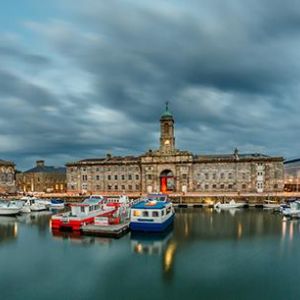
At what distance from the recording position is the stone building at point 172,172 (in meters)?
76.4

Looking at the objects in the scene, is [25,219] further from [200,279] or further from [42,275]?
[200,279]

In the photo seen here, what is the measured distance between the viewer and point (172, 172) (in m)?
81.6

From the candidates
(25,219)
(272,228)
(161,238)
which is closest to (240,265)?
Answer: (161,238)

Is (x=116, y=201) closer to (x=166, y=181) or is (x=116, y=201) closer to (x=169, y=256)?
(x=169, y=256)

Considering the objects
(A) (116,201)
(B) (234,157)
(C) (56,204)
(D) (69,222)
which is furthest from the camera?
(B) (234,157)

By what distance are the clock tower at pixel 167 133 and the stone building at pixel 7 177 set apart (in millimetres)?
45426

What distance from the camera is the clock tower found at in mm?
83000

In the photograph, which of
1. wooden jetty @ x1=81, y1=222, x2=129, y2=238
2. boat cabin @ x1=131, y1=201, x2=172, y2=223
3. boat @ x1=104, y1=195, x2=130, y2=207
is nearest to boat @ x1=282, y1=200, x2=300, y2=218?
boat cabin @ x1=131, y1=201, x2=172, y2=223

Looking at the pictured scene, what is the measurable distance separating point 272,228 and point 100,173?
51500mm

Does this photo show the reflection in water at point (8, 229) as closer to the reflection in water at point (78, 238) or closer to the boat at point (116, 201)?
the reflection in water at point (78, 238)

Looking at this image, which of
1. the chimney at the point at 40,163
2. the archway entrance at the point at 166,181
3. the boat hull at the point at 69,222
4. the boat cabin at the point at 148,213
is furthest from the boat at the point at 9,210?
the chimney at the point at 40,163

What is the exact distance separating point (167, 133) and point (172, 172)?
9.96 m

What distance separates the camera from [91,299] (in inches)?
765

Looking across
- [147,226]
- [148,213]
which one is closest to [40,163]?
[148,213]
